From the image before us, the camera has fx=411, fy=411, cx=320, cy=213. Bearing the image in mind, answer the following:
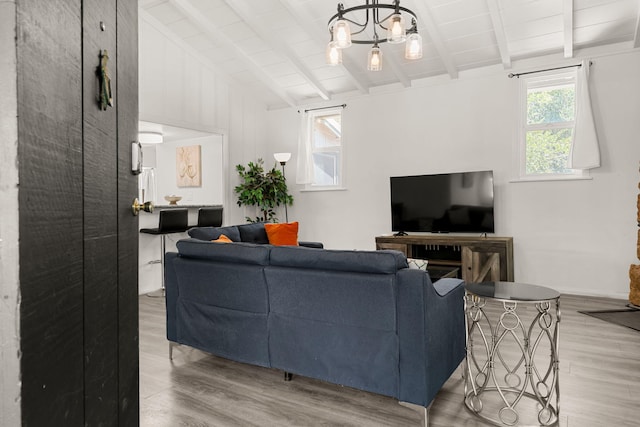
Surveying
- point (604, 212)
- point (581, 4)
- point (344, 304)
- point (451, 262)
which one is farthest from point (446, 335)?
point (581, 4)

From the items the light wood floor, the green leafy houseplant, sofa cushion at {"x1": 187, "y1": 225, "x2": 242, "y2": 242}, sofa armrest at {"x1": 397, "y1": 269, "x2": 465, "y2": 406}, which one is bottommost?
the light wood floor

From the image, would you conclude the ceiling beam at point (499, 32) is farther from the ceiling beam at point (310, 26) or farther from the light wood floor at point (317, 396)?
the light wood floor at point (317, 396)

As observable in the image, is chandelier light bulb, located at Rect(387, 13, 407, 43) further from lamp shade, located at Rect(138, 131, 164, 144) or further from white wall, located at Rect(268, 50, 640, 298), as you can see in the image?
lamp shade, located at Rect(138, 131, 164, 144)

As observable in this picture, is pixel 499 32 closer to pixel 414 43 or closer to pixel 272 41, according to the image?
pixel 414 43

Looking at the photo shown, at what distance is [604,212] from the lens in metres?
4.54

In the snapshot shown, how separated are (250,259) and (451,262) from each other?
Result: 3.15 meters

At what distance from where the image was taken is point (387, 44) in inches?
197

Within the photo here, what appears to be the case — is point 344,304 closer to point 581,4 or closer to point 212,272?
point 212,272

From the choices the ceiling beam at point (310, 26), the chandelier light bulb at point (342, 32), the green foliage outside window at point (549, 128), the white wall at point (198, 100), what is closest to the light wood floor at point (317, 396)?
the chandelier light bulb at point (342, 32)

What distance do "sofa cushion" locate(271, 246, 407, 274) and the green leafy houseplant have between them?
4.07 metres

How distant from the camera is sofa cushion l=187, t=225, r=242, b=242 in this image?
3.33 metres

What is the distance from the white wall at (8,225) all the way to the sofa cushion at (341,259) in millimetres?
1620

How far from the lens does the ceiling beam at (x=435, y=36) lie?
4258 mm

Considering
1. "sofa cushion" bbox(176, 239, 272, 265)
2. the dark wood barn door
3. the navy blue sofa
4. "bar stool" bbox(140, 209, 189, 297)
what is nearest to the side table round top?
the navy blue sofa
